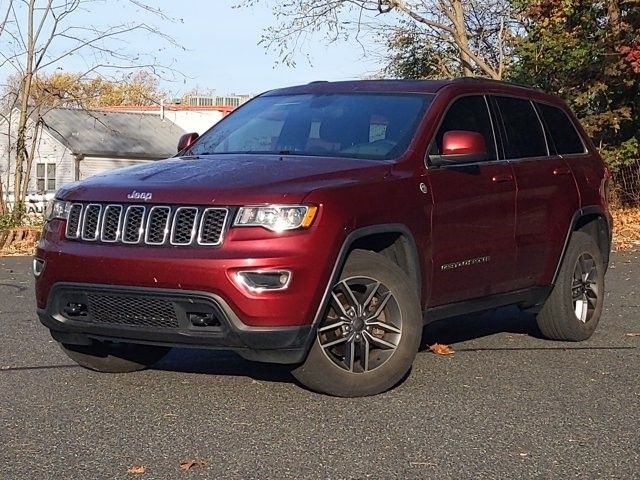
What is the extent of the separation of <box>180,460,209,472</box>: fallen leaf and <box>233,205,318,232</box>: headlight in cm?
131

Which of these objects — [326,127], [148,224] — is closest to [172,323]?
[148,224]

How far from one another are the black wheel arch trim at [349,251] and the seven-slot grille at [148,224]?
609 mm

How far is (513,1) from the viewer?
24.0 m

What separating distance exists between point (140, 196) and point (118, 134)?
51.0 meters

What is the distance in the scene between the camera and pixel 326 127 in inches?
275

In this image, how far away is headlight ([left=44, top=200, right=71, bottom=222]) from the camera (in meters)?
6.19

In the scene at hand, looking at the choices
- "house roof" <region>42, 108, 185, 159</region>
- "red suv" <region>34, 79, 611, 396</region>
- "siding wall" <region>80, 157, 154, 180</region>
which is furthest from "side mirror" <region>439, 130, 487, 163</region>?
"siding wall" <region>80, 157, 154, 180</region>

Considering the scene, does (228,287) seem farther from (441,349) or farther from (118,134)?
(118,134)

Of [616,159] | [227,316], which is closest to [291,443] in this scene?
[227,316]

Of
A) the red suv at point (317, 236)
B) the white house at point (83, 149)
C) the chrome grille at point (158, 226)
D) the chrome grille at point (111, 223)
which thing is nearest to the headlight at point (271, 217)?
the red suv at point (317, 236)

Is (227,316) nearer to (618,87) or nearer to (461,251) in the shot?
(461,251)

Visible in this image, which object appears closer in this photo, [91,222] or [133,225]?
[133,225]

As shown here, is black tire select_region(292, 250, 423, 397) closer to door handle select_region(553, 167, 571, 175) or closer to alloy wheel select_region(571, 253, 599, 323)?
door handle select_region(553, 167, 571, 175)

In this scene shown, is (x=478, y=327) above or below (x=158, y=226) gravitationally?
below
